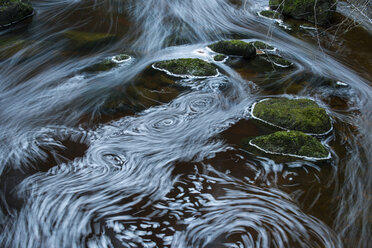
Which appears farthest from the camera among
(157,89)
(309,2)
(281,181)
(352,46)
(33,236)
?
(309,2)

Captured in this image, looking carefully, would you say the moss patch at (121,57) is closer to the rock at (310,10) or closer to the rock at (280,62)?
the rock at (280,62)

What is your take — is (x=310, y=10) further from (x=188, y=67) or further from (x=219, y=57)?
(x=188, y=67)

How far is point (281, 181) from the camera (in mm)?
4148

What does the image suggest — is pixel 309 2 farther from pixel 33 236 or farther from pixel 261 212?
pixel 33 236

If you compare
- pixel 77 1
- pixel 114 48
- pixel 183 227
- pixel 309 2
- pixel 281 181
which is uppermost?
pixel 309 2

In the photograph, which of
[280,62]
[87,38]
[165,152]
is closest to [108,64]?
[87,38]

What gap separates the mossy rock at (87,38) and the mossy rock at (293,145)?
499 centimetres

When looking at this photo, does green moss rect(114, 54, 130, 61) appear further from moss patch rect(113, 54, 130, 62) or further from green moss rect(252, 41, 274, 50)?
green moss rect(252, 41, 274, 50)

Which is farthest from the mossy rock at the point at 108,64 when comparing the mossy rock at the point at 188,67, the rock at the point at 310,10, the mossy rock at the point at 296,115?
the rock at the point at 310,10

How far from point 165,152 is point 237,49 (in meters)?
3.83

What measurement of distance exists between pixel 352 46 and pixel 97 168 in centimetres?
735

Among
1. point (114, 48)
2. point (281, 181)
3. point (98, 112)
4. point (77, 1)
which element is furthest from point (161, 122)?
point (77, 1)

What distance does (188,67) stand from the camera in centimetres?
663

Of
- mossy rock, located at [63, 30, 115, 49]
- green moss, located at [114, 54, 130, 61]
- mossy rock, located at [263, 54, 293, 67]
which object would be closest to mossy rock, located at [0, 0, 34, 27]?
mossy rock, located at [63, 30, 115, 49]
